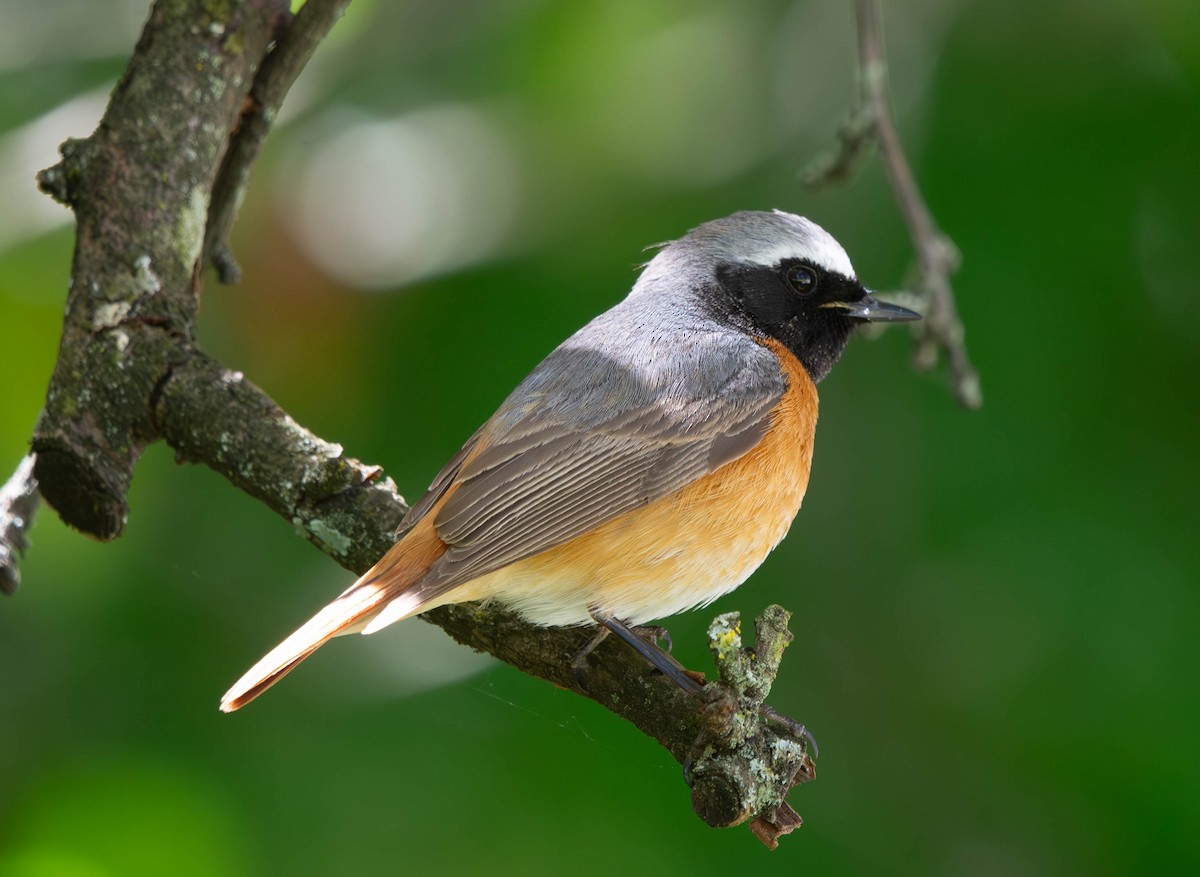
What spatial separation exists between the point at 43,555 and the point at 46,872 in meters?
1.11

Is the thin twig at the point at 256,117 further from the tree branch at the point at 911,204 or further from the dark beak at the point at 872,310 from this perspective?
the dark beak at the point at 872,310

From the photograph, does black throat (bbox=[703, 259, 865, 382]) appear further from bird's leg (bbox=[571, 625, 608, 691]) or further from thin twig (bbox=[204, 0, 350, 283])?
thin twig (bbox=[204, 0, 350, 283])

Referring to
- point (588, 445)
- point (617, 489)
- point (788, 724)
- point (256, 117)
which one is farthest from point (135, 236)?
point (788, 724)

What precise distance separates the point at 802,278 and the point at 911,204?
52 centimetres

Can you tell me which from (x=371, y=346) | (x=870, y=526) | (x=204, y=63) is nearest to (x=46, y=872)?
(x=371, y=346)

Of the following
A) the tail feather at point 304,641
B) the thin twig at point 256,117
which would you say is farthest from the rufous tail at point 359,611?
the thin twig at point 256,117

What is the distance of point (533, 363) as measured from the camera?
4.95 metres

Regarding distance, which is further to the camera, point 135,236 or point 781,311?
point 781,311

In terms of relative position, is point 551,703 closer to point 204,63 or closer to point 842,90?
point 204,63

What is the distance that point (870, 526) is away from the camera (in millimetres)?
4730

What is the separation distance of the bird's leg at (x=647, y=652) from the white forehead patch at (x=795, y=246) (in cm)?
149

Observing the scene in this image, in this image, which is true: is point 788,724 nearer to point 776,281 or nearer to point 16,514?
point 776,281

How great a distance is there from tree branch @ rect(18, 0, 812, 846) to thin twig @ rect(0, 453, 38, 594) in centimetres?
17

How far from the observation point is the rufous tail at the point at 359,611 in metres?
3.33
